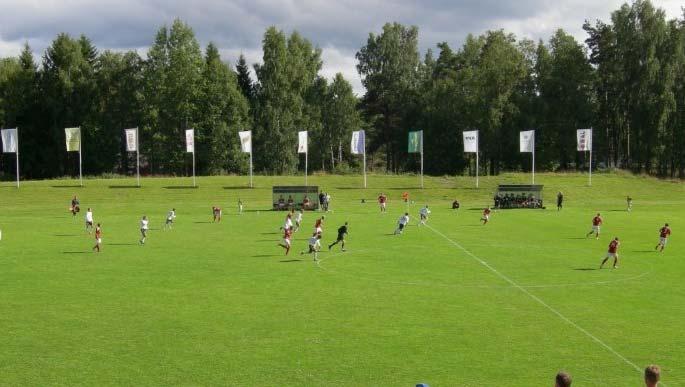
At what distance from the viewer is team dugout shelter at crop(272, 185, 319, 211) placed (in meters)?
62.4

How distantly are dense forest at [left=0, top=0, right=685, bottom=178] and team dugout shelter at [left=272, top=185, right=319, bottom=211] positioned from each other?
38.5 m

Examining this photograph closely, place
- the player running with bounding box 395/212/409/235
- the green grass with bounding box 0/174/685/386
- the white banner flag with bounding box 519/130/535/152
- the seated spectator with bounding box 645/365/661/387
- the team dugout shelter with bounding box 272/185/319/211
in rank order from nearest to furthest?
the seated spectator with bounding box 645/365/661/387, the green grass with bounding box 0/174/685/386, the player running with bounding box 395/212/409/235, the team dugout shelter with bounding box 272/185/319/211, the white banner flag with bounding box 519/130/535/152

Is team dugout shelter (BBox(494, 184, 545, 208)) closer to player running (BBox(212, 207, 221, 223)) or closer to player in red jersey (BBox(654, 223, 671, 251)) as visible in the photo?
player running (BBox(212, 207, 221, 223))

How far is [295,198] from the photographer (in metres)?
63.4

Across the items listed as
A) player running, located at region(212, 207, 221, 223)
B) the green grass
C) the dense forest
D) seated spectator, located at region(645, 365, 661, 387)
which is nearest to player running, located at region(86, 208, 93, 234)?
the green grass

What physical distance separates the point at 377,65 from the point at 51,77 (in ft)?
187

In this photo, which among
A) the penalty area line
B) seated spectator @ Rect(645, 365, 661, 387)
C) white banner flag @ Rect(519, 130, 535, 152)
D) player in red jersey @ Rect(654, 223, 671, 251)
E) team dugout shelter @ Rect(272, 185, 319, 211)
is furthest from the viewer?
white banner flag @ Rect(519, 130, 535, 152)

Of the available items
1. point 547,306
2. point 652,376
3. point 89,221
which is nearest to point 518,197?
point 89,221

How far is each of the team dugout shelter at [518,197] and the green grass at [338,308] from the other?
63.0 ft

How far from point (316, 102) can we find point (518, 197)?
5284cm

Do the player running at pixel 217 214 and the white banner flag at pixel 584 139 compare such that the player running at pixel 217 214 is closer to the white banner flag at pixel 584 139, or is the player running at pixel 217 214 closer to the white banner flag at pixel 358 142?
the white banner flag at pixel 358 142

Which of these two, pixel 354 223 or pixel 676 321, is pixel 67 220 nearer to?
pixel 354 223

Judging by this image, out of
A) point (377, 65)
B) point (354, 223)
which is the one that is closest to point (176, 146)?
point (377, 65)

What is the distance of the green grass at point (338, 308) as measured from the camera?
52.8 feet
